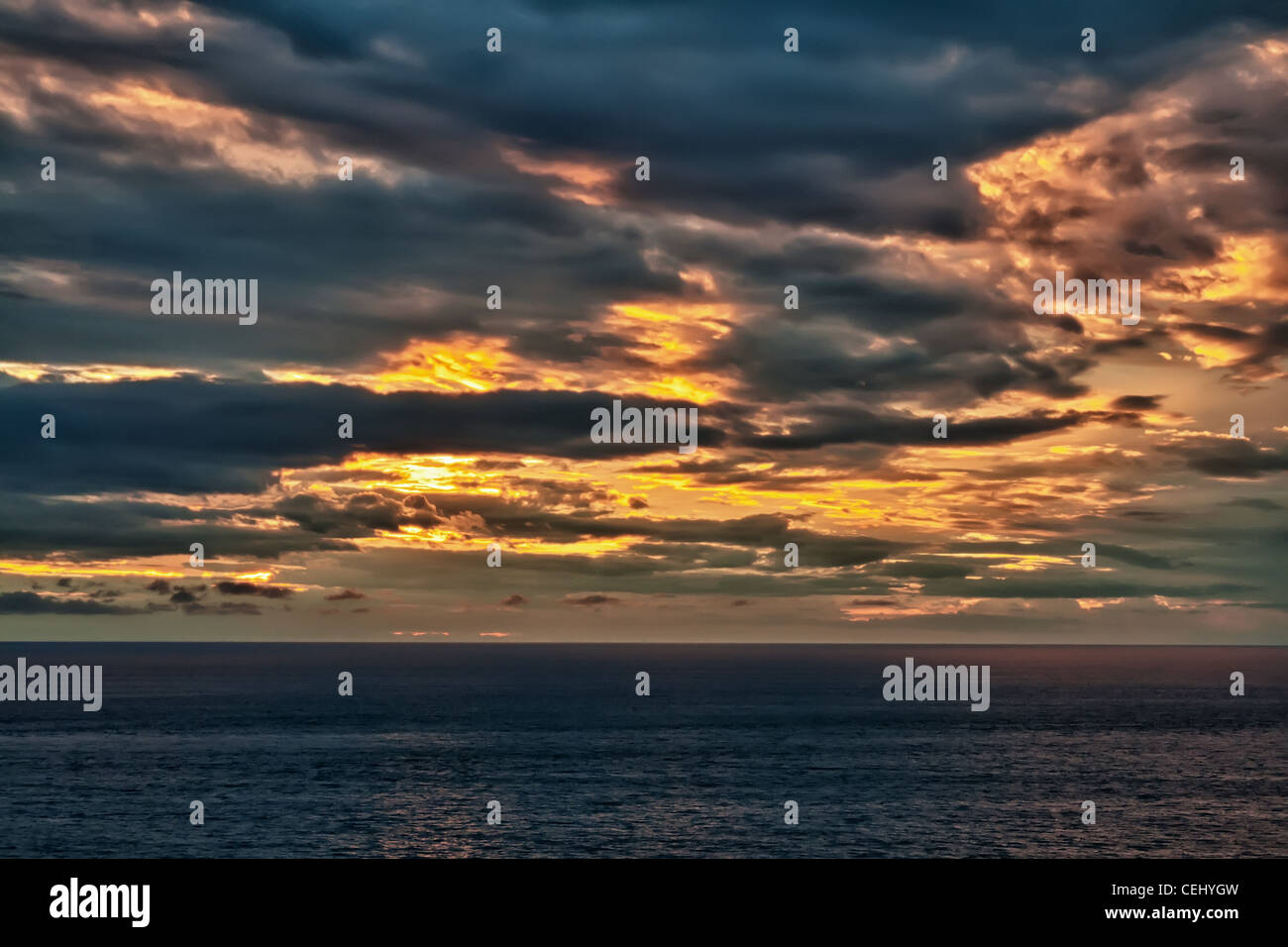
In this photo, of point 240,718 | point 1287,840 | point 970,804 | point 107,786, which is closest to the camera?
point 1287,840

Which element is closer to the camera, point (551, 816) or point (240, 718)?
point (551, 816)

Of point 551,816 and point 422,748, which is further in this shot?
point 422,748

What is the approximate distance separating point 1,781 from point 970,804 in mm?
100168

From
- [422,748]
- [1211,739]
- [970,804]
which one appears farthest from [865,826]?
[1211,739]

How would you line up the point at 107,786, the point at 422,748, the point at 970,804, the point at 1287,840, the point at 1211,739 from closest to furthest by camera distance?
the point at 1287,840 < the point at 970,804 < the point at 107,786 < the point at 422,748 < the point at 1211,739
